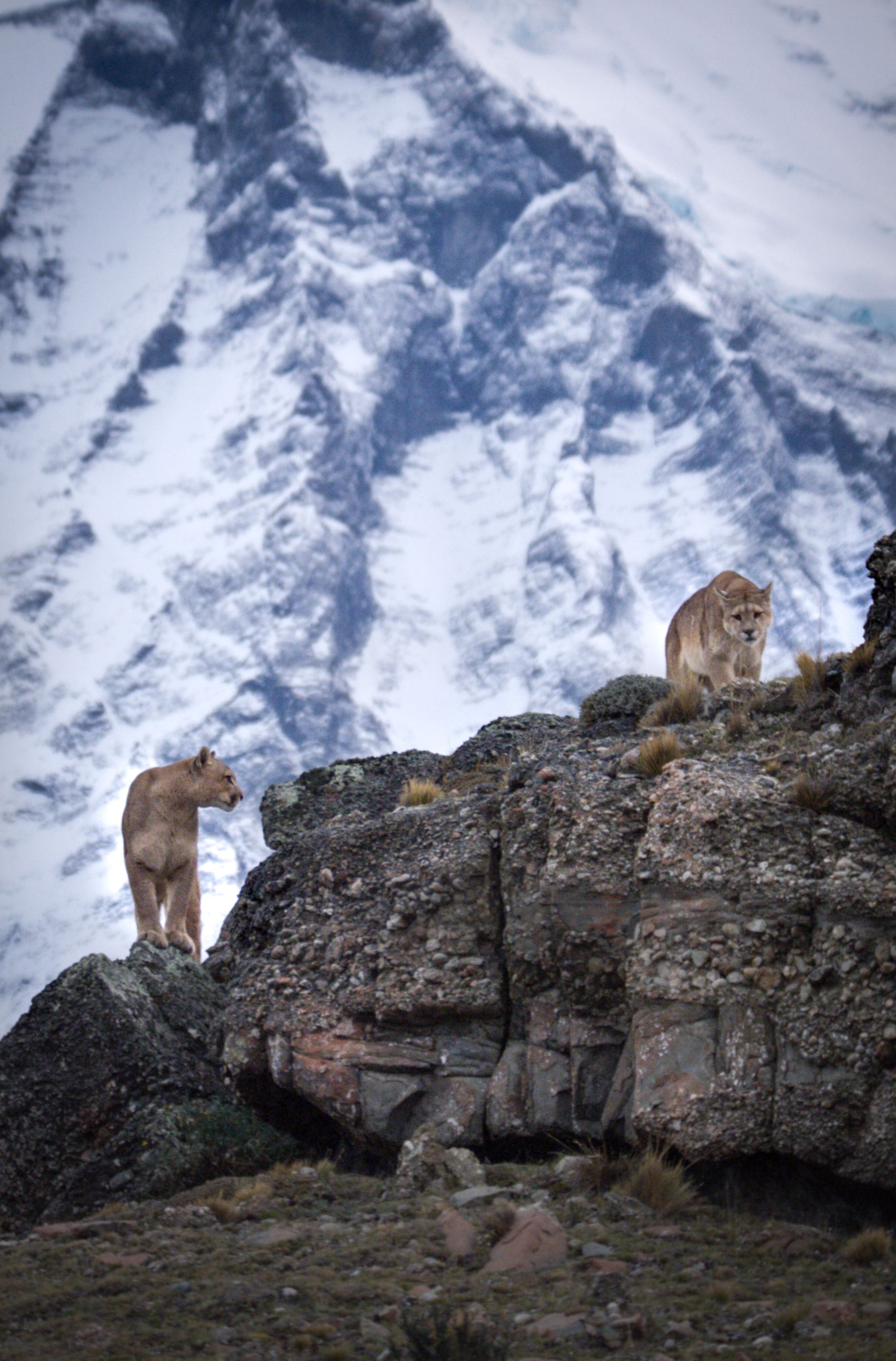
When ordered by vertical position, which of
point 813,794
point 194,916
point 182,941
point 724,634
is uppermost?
point 724,634

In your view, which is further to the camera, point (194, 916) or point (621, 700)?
point (194, 916)

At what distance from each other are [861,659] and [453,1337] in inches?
363

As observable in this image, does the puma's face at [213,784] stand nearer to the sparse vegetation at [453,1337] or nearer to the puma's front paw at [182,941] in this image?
the puma's front paw at [182,941]

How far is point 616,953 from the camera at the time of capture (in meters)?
12.9

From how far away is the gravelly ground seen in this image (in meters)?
8.91

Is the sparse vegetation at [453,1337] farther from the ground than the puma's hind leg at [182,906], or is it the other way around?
the sparse vegetation at [453,1337]

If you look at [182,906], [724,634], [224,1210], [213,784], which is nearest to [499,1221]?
[224,1210]

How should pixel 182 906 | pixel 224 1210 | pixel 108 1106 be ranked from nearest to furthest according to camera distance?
Result: 1. pixel 224 1210
2. pixel 108 1106
3. pixel 182 906

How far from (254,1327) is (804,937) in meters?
5.39

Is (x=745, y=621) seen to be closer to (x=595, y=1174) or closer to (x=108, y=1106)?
(x=595, y=1174)

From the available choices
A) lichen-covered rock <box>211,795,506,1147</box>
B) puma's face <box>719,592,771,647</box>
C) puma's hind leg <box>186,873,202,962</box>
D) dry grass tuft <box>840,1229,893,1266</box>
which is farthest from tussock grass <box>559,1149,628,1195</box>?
puma's face <box>719,592,771,647</box>

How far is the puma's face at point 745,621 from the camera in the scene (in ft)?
71.8

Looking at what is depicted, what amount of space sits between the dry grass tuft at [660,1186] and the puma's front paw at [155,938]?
29.7 ft

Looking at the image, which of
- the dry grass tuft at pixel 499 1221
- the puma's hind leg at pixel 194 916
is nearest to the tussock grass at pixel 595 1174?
the dry grass tuft at pixel 499 1221
